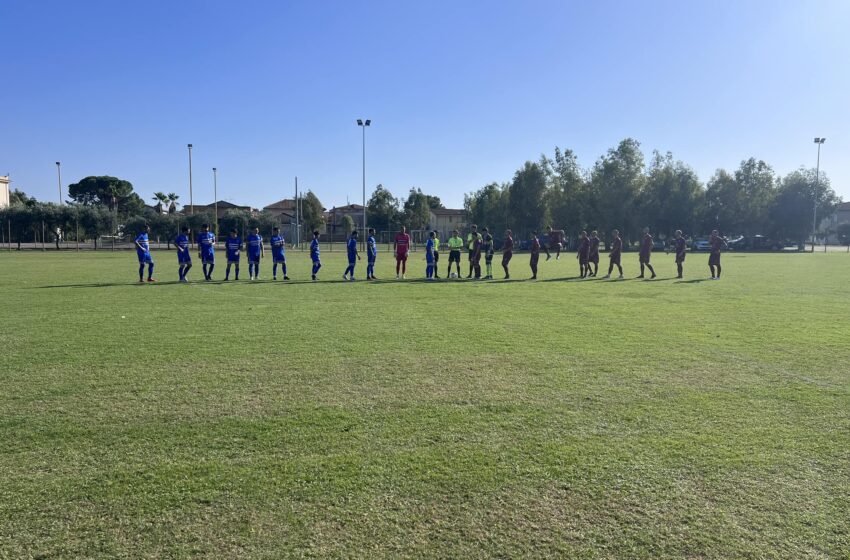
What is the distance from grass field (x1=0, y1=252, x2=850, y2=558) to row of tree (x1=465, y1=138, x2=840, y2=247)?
55034 millimetres

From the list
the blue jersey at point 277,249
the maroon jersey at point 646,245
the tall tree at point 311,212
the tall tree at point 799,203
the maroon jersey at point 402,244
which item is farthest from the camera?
the tall tree at point 311,212

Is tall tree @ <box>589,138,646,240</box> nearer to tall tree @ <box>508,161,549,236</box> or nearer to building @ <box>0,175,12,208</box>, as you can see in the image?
tall tree @ <box>508,161,549,236</box>

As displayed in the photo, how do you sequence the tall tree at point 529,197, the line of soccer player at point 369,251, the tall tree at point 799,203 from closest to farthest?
the line of soccer player at point 369,251 → the tall tree at point 799,203 → the tall tree at point 529,197

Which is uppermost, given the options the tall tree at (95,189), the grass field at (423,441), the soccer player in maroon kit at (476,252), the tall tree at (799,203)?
the tall tree at (95,189)

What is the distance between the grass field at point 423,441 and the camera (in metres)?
3.21

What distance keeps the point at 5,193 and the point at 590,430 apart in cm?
9871

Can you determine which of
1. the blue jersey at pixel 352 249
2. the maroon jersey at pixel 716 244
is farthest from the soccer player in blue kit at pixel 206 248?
the maroon jersey at pixel 716 244

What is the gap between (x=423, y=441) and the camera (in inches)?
178

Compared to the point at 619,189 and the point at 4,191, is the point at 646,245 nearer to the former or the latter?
the point at 619,189

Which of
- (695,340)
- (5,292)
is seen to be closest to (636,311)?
(695,340)

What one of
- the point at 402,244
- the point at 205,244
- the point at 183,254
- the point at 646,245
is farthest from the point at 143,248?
the point at 646,245

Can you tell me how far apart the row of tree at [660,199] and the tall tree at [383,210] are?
785 inches

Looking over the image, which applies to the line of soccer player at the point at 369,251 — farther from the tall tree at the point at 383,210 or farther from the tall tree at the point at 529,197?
the tall tree at the point at 383,210

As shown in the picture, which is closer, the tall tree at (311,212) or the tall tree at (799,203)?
the tall tree at (799,203)
